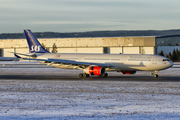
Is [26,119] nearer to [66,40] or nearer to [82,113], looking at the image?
[82,113]

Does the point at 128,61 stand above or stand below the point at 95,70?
above

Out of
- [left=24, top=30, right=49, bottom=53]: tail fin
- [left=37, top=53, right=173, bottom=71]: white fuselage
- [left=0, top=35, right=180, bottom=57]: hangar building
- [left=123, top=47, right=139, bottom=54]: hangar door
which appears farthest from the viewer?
[left=123, top=47, right=139, bottom=54]: hangar door

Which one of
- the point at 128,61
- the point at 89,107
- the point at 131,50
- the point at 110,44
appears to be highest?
the point at 110,44

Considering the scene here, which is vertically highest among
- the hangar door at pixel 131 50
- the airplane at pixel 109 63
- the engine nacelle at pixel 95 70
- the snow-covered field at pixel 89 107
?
the hangar door at pixel 131 50

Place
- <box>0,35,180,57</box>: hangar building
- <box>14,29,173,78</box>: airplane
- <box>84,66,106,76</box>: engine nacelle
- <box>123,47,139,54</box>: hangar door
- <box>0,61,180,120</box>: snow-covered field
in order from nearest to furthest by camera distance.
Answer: <box>0,61,180,120</box>: snow-covered field
<box>84,66,106,76</box>: engine nacelle
<box>14,29,173,78</box>: airplane
<box>0,35,180,57</box>: hangar building
<box>123,47,139,54</box>: hangar door

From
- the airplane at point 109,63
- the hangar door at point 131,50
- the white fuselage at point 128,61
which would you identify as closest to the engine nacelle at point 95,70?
the airplane at point 109,63

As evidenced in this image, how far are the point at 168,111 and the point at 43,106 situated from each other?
7477 millimetres

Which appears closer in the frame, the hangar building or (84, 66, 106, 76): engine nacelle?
(84, 66, 106, 76): engine nacelle

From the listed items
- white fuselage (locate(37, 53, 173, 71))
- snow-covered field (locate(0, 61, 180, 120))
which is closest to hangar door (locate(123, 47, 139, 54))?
white fuselage (locate(37, 53, 173, 71))

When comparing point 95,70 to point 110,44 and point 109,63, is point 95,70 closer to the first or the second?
point 109,63

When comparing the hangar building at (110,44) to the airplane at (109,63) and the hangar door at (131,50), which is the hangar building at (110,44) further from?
the airplane at (109,63)

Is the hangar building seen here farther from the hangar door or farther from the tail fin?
the tail fin

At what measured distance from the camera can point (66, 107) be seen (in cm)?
1722

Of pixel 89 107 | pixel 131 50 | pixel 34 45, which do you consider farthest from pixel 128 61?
pixel 131 50
